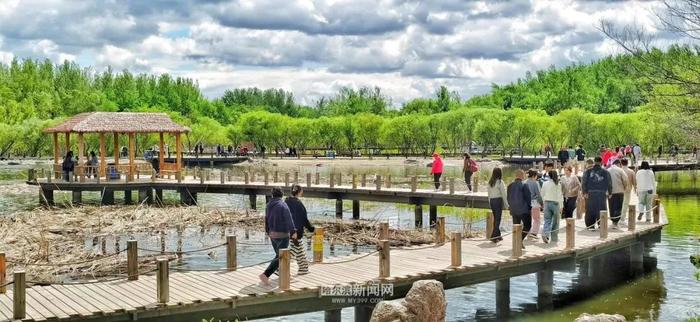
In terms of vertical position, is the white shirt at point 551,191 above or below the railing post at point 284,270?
above

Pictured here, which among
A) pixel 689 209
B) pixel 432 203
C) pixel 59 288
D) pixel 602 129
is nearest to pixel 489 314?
pixel 59 288

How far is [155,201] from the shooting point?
40.5 m

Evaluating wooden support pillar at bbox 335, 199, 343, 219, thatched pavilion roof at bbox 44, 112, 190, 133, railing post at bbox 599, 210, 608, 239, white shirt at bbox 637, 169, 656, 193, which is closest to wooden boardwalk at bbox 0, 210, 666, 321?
railing post at bbox 599, 210, 608, 239

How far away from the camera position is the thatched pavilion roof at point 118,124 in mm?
40406

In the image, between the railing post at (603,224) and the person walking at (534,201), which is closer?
the person walking at (534,201)

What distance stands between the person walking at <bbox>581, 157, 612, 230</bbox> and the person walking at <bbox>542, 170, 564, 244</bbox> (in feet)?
5.81

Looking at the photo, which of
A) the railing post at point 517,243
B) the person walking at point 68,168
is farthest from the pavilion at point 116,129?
the railing post at point 517,243

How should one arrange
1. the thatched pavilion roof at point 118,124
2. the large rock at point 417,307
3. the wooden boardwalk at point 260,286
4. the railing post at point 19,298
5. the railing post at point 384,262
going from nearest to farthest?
the large rock at point 417,307, the railing post at point 19,298, the wooden boardwalk at point 260,286, the railing post at point 384,262, the thatched pavilion roof at point 118,124

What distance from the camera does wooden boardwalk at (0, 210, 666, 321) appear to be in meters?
12.9

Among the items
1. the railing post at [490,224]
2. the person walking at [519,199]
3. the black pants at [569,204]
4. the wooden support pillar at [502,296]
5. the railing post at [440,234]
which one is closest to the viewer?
the wooden support pillar at [502,296]

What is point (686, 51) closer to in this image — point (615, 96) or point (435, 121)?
point (435, 121)

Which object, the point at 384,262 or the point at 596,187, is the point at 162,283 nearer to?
the point at 384,262

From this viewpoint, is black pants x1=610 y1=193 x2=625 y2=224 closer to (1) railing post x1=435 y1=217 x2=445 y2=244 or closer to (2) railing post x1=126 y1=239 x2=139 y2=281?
(1) railing post x1=435 y1=217 x2=445 y2=244

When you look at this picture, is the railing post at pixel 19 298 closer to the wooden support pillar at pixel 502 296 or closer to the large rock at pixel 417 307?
the large rock at pixel 417 307
